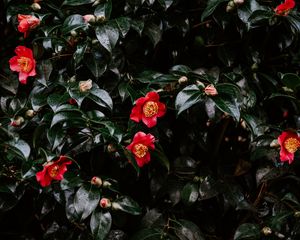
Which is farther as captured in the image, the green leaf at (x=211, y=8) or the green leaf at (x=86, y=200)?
the green leaf at (x=211, y=8)

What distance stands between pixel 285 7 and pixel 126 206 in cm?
74

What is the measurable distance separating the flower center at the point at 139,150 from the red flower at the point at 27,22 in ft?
1.67

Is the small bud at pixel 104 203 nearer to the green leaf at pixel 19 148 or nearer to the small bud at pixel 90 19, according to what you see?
the green leaf at pixel 19 148

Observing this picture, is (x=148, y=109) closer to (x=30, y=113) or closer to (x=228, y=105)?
(x=228, y=105)

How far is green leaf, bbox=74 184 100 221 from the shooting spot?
1.22 metres

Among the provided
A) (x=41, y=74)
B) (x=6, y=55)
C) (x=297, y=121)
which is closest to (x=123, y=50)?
(x=41, y=74)

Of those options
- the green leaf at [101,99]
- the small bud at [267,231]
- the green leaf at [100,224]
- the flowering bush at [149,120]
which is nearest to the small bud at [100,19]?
the flowering bush at [149,120]

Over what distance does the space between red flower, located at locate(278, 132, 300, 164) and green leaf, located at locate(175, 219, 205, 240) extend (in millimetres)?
339

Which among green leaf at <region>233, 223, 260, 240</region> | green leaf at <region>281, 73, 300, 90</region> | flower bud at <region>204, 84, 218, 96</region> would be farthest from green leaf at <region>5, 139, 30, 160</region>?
green leaf at <region>281, 73, 300, 90</region>

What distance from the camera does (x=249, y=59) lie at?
1554 mm

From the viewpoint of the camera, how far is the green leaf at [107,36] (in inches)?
50.2

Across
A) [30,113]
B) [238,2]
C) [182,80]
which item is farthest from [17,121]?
[238,2]

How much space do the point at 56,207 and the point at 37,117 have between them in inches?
11.4

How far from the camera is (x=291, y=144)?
1312mm
